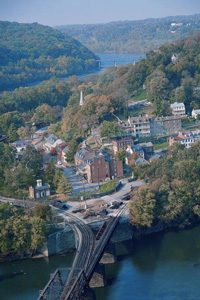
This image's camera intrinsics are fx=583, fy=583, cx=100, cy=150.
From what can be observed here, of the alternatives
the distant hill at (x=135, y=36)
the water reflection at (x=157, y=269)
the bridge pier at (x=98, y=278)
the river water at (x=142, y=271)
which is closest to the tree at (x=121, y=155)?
the water reflection at (x=157, y=269)

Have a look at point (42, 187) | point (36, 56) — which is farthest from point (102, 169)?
point (36, 56)

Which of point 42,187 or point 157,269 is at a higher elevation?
point 42,187

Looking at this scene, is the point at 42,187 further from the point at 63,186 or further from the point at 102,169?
the point at 102,169

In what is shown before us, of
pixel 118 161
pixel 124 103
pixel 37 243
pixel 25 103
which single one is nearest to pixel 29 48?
pixel 25 103

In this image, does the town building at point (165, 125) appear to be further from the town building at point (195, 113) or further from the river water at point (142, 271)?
the river water at point (142, 271)

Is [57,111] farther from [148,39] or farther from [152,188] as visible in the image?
[148,39]

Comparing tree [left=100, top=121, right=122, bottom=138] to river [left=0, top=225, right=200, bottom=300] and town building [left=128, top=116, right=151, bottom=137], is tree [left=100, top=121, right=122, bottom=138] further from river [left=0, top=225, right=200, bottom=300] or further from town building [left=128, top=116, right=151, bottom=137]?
river [left=0, top=225, right=200, bottom=300]
